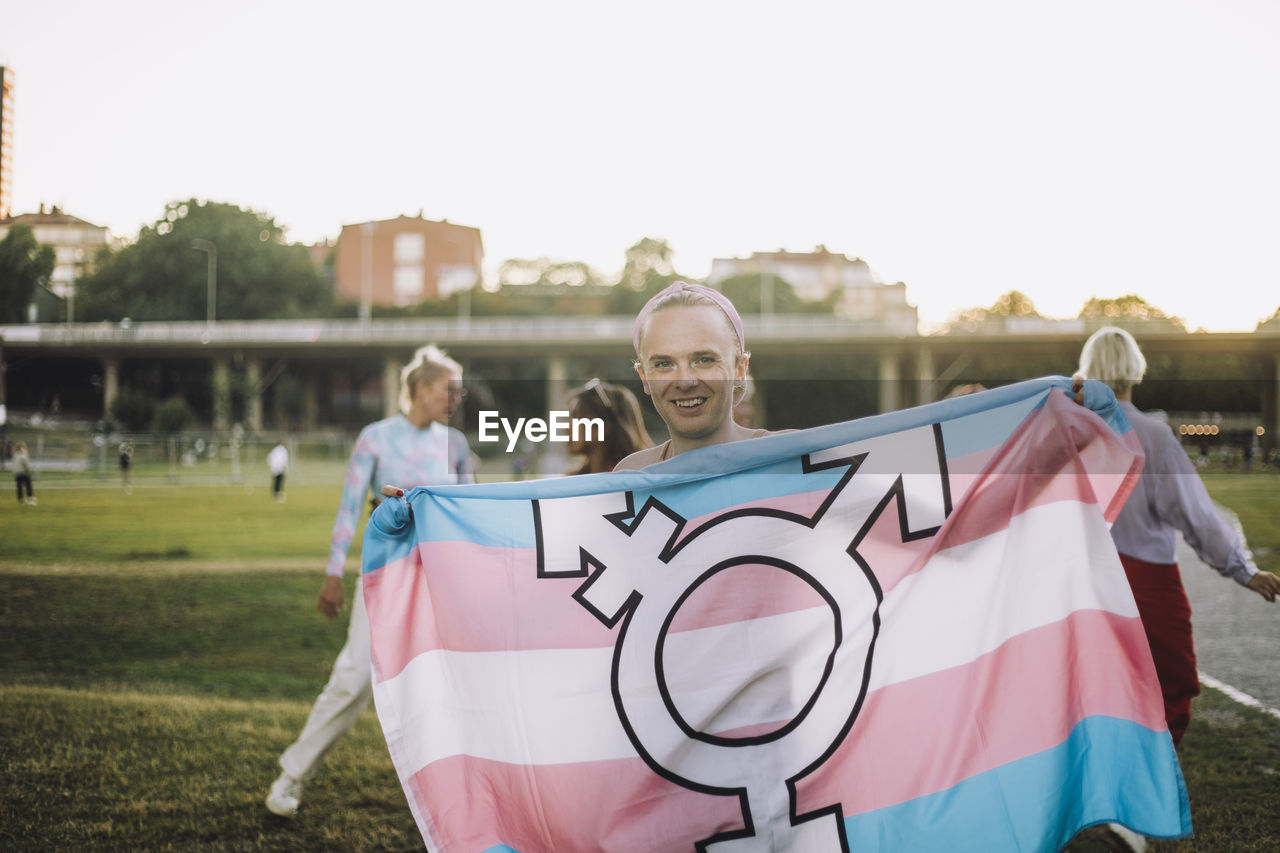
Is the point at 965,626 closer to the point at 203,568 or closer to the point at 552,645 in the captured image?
the point at 552,645

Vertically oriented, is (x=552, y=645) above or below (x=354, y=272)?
below

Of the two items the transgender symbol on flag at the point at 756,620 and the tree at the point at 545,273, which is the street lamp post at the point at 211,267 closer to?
the tree at the point at 545,273

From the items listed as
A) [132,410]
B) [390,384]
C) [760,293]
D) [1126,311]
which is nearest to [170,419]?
[132,410]

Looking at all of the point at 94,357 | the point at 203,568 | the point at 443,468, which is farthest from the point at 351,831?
the point at 94,357

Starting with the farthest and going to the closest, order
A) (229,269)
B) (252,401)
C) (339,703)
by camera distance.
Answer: (229,269)
(252,401)
(339,703)

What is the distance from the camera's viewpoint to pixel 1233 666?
6.98m

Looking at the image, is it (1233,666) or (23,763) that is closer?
(23,763)

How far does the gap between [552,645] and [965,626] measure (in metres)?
1.26

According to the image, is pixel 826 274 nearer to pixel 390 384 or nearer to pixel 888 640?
pixel 390 384

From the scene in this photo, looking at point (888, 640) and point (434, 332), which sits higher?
point (434, 332)

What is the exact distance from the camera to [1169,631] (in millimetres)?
3789

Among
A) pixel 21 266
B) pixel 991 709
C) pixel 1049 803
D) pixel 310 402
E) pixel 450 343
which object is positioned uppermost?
pixel 450 343

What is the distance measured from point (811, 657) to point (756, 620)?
7.5 inches

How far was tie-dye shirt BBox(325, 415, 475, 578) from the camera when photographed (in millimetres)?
4645
